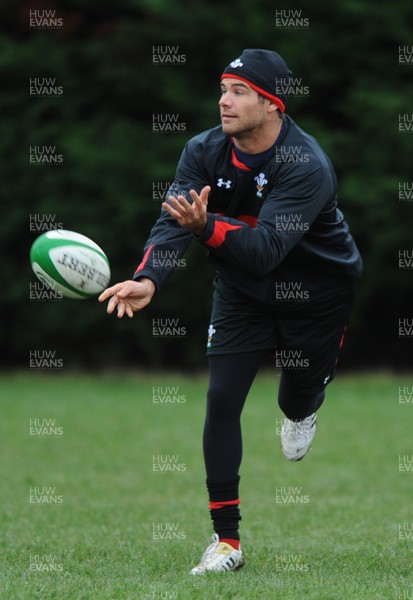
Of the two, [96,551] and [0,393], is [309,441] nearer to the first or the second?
[96,551]

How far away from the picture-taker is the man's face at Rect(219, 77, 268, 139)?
4871 millimetres

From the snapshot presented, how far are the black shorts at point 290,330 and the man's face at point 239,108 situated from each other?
0.82 meters

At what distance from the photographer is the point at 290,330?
17.4 feet

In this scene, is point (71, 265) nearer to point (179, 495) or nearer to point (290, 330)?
point (290, 330)

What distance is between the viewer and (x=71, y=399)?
553 inches

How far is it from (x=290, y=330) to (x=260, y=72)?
1.29 metres

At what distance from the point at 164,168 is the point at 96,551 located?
10703 mm

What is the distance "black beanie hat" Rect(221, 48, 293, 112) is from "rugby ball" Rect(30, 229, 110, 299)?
1.04 meters

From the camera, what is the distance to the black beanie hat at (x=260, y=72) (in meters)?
4.89

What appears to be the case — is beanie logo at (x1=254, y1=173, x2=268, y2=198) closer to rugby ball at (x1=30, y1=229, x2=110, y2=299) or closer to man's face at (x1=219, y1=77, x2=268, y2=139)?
man's face at (x1=219, y1=77, x2=268, y2=139)

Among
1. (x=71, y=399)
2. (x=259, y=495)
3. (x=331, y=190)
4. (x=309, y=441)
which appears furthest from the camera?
(x=71, y=399)

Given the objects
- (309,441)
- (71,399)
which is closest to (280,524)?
(309,441)

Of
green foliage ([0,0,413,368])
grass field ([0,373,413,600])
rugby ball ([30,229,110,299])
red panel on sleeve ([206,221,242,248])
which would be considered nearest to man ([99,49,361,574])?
red panel on sleeve ([206,221,242,248])

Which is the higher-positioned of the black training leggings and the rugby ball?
the rugby ball
